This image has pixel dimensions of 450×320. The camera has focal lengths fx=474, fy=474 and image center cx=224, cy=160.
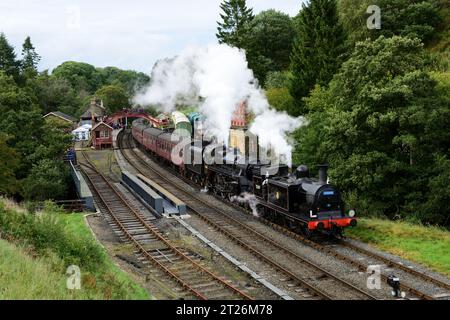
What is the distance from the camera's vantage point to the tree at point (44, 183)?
29.5m

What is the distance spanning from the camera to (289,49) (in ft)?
206

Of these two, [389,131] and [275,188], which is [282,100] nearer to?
[389,131]

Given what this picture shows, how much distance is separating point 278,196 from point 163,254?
5.53 meters

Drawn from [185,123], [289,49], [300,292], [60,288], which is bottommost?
[300,292]

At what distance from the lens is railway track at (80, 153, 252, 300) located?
46.1 feet

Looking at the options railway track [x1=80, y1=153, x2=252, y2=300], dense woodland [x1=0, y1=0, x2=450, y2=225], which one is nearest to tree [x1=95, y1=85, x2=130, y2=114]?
dense woodland [x1=0, y1=0, x2=450, y2=225]

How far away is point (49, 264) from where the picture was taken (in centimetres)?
1262

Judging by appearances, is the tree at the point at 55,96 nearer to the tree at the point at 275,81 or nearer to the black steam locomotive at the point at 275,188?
the tree at the point at 275,81

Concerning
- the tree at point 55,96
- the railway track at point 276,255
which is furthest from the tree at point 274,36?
the tree at point 55,96

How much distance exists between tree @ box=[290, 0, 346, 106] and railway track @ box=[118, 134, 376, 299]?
51.0ft

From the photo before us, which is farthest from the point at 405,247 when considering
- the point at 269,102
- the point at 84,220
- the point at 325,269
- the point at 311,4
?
the point at 311,4

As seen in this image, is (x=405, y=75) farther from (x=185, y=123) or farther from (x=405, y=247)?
(x=185, y=123)

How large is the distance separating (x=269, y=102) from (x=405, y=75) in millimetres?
18137

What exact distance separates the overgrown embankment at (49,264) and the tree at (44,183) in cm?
1323
